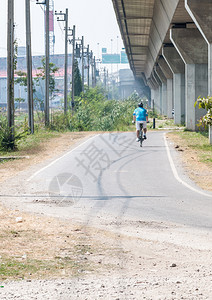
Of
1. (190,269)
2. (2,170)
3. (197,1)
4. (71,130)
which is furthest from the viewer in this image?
(71,130)

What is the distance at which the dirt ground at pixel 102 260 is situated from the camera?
5609mm

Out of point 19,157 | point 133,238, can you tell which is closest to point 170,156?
point 19,157

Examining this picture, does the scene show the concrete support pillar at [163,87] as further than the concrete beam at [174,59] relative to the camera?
Yes

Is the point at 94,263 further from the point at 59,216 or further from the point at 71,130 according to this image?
the point at 71,130

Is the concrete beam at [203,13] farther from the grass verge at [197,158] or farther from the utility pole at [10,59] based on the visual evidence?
the utility pole at [10,59]

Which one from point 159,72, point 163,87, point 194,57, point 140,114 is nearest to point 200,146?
A: point 140,114

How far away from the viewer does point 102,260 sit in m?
6.86

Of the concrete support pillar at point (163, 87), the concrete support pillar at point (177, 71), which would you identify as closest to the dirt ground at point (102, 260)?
the concrete support pillar at point (177, 71)

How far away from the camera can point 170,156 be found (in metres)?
22.0

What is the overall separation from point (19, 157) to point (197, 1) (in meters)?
9.98

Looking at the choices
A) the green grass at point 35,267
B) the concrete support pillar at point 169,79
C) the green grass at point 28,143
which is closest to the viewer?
the green grass at point 35,267

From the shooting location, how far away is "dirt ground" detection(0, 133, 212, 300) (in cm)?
561

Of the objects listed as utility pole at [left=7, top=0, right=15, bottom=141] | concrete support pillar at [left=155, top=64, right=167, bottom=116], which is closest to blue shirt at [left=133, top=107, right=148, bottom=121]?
utility pole at [left=7, top=0, right=15, bottom=141]

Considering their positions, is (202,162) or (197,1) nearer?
(202,162)
